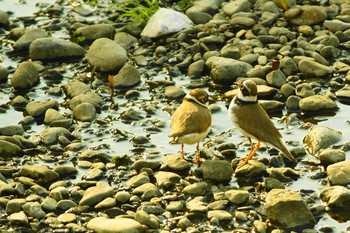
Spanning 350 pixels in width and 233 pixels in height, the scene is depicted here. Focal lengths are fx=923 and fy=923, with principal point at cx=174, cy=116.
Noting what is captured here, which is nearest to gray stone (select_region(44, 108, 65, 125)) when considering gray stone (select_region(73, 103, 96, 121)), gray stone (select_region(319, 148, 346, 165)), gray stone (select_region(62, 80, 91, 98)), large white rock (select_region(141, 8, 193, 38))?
gray stone (select_region(73, 103, 96, 121))

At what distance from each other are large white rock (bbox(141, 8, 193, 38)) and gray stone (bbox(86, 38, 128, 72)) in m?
0.86

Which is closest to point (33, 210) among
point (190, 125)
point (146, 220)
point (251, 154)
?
point (146, 220)

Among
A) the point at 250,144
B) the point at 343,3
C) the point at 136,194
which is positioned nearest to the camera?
the point at 136,194

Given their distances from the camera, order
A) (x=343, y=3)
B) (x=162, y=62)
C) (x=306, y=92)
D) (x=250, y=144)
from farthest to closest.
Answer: (x=343, y=3)
(x=162, y=62)
(x=306, y=92)
(x=250, y=144)

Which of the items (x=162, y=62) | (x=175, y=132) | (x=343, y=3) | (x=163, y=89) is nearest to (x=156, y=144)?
(x=175, y=132)

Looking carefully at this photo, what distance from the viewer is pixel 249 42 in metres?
14.0

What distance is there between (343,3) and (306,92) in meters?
3.22

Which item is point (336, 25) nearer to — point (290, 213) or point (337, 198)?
point (337, 198)

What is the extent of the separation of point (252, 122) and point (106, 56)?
343 centimetres

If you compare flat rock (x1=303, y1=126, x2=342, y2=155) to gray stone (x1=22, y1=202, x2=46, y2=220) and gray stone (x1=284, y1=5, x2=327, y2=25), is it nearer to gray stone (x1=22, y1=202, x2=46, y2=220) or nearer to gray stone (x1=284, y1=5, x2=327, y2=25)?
gray stone (x1=22, y1=202, x2=46, y2=220)

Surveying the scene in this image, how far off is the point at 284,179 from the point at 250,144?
106 cm

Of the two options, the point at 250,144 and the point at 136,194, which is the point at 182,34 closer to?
the point at 250,144

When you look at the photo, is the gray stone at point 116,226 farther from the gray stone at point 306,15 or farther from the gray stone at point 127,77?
the gray stone at point 306,15

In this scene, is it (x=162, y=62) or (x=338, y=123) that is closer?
(x=338, y=123)
